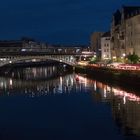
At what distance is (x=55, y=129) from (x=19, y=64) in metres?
122

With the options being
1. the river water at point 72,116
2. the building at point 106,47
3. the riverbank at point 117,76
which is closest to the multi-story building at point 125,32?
the riverbank at point 117,76

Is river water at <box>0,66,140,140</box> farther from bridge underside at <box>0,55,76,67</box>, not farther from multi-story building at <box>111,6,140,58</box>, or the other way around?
bridge underside at <box>0,55,76,67</box>

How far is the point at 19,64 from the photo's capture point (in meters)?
151

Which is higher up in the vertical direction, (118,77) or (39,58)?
(39,58)

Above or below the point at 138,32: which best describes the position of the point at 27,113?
below

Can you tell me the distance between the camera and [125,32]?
281 feet

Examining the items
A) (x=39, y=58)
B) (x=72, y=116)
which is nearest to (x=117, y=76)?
(x=72, y=116)

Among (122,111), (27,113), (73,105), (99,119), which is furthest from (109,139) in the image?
(73,105)

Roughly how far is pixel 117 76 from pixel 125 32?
1016 inches

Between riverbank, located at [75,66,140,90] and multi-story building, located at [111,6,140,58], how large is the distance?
6.10 m

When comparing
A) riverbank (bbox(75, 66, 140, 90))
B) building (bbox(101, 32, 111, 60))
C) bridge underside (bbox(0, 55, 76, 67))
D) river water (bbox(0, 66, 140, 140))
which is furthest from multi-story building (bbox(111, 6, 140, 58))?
river water (bbox(0, 66, 140, 140))

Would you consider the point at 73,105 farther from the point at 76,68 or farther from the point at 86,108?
the point at 76,68

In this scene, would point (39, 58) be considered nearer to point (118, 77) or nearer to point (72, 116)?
point (118, 77)

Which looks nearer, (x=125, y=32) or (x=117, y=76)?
(x=117, y=76)
